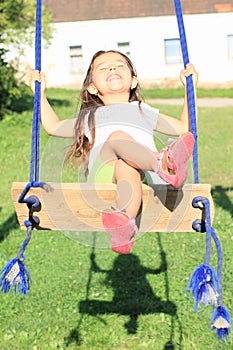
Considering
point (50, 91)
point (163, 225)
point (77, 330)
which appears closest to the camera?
point (163, 225)

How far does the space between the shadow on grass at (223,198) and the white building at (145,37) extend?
1522 centimetres

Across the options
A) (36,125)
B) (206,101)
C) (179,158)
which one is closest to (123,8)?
(206,101)

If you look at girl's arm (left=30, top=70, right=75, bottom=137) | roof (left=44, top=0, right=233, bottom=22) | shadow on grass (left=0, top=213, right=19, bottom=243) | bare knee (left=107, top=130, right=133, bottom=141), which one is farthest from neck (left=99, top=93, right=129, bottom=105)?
roof (left=44, top=0, right=233, bottom=22)

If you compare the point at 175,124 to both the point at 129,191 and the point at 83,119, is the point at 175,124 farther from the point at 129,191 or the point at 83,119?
the point at 129,191

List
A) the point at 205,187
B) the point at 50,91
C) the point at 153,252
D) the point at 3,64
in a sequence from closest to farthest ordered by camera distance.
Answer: the point at 205,187 → the point at 153,252 → the point at 3,64 → the point at 50,91

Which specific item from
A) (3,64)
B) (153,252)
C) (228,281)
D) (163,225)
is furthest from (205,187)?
(3,64)

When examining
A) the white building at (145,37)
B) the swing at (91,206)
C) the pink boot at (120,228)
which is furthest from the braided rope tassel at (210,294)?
the white building at (145,37)

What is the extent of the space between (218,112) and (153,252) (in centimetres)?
1041

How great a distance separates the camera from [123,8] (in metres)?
23.3

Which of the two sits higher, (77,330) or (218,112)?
(218,112)

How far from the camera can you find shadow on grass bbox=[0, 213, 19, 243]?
21.0 ft

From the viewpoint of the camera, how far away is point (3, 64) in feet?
41.1

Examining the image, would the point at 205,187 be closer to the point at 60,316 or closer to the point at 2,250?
the point at 60,316

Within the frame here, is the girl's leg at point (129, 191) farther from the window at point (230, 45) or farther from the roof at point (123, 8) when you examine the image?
the window at point (230, 45)
